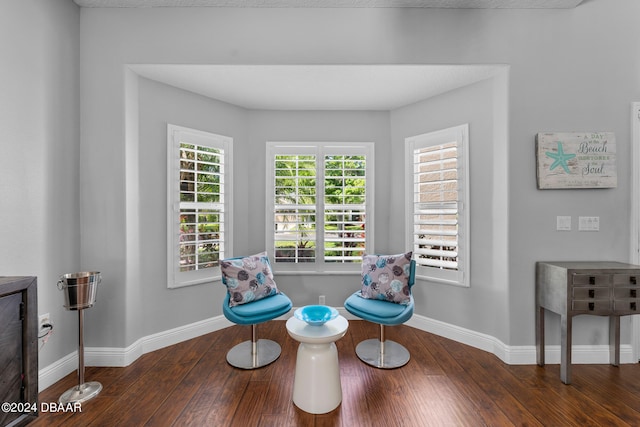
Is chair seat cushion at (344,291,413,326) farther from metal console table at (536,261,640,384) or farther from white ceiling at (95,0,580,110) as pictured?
white ceiling at (95,0,580,110)

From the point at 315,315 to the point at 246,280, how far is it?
0.79 meters

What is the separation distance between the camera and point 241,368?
234 centimetres

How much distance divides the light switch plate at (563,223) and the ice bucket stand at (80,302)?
3798mm

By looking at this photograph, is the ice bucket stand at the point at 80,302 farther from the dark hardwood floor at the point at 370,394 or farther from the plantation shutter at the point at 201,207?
the plantation shutter at the point at 201,207

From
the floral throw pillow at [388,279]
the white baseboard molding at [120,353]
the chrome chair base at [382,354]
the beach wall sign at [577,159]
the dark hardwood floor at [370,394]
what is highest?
the beach wall sign at [577,159]

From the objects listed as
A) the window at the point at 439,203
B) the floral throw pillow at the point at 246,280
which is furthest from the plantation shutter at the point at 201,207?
the window at the point at 439,203

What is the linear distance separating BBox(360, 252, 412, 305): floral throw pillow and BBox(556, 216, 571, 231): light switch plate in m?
1.30

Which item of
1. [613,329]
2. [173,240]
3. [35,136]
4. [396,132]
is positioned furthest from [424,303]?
[35,136]

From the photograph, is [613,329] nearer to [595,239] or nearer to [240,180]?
[595,239]

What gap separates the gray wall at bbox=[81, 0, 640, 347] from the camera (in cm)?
242

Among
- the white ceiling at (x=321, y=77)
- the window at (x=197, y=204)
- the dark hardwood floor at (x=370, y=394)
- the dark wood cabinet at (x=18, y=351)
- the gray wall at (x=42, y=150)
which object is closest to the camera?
the dark wood cabinet at (x=18, y=351)

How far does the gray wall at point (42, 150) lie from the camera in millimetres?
1919

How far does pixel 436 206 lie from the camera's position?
3.03m

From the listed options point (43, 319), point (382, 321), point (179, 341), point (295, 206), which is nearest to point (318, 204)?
point (295, 206)
